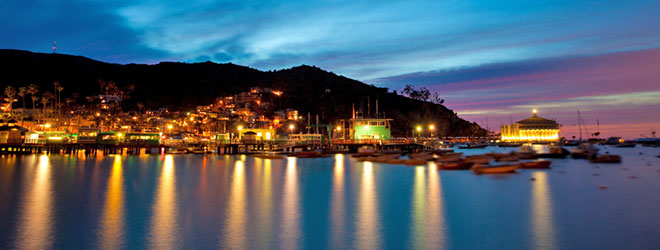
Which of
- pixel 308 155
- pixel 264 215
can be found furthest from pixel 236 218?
pixel 308 155

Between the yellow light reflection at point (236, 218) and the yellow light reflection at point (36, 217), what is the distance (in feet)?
21.6

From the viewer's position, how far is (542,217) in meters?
21.3

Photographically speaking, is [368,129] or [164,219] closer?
[164,219]

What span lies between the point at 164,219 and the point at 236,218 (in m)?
3.50

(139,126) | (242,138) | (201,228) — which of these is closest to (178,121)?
(139,126)

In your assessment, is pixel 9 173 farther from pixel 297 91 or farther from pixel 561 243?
pixel 297 91

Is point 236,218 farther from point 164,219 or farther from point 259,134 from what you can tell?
point 259,134

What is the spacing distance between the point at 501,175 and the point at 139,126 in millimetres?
111955

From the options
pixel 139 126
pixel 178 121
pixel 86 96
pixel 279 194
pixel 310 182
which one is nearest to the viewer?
pixel 279 194

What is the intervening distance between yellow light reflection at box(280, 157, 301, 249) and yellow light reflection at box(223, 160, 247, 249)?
1691 mm

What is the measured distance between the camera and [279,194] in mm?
29422

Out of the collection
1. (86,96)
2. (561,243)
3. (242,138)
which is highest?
(86,96)

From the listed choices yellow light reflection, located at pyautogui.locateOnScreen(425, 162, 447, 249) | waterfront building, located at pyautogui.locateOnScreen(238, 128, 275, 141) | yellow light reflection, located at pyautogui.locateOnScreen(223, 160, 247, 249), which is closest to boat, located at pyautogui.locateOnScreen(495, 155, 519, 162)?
yellow light reflection, located at pyautogui.locateOnScreen(425, 162, 447, 249)

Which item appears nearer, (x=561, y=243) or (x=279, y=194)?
(x=561, y=243)
